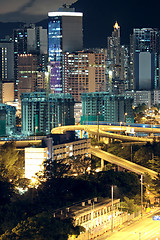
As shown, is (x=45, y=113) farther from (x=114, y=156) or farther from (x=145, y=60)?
(x=145, y=60)

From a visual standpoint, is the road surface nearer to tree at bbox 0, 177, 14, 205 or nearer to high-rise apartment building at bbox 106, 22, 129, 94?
tree at bbox 0, 177, 14, 205

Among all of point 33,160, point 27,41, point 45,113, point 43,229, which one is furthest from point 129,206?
point 27,41

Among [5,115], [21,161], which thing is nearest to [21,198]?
[21,161]

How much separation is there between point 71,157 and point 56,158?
153cm

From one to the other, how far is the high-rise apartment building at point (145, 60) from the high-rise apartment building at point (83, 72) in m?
32.6

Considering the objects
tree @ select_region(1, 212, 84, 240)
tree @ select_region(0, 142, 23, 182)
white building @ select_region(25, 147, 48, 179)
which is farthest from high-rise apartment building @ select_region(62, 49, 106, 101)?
tree @ select_region(1, 212, 84, 240)

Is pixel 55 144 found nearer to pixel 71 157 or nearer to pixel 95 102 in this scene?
pixel 71 157

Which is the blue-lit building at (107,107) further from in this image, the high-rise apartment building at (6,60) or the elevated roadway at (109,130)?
the high-rise apartment building at (6,60)

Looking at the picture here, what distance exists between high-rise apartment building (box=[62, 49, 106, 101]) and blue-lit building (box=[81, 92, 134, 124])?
608 inches

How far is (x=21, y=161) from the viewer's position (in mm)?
38281

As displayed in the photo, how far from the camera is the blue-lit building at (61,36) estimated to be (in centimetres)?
9350

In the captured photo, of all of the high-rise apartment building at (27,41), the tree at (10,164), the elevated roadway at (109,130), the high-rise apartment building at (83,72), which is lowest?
the tree at (10,164)

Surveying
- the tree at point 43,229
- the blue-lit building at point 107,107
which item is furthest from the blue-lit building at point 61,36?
the tree at point 43,229

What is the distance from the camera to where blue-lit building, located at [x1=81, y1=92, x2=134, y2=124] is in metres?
68.8
